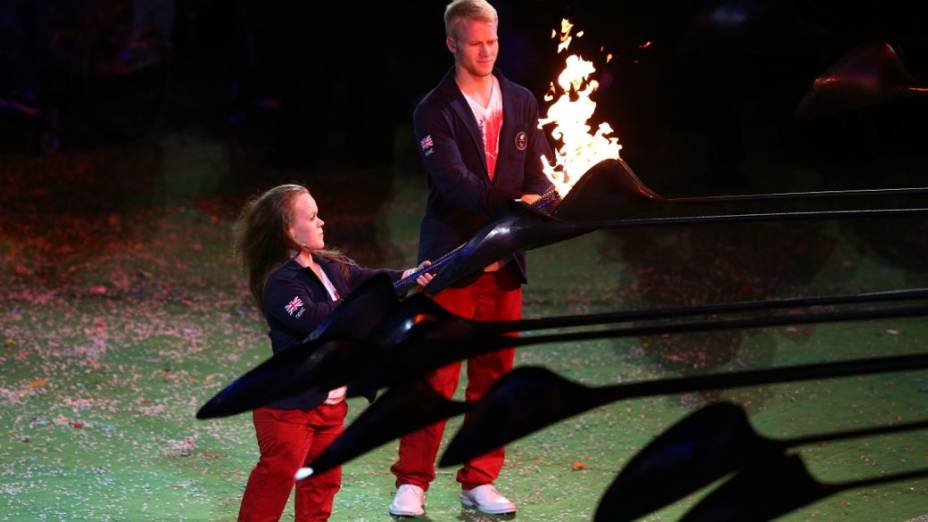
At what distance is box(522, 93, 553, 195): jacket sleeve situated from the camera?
452 centimetres

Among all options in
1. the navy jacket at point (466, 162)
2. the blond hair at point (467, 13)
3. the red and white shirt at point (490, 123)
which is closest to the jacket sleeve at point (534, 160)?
the navy jacket at point (466, 162)

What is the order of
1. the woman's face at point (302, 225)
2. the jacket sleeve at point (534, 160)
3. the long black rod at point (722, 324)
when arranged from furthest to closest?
the jacket sleeve at point (534, 160) < the woman's face at point (302, 225) < the long black rod at point (722, 324)

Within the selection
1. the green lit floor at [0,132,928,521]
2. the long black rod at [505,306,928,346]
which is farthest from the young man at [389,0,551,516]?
the long black rod at [505,306,928,346]

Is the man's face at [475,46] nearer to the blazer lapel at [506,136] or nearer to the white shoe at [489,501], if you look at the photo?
the blazer lapel at [506,136]

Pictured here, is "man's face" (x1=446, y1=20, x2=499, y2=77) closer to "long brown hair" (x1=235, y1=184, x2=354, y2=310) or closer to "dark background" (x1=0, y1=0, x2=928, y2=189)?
"long brown hair" (x1=235, y1=184, x2=354, y2=310)

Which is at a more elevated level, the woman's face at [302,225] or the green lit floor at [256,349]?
the woman's face at [302,225]

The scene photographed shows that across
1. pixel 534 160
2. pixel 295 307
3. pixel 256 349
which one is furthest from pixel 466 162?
pixel 256 349

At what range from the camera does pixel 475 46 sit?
14.2 ft

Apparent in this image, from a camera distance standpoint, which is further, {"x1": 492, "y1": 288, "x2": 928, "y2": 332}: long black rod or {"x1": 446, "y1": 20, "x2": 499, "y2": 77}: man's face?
{"x1": 446, "y1": 20, "x2": 499, "y2": 77}: man's face

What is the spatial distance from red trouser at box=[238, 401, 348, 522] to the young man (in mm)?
604

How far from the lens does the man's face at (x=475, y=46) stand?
429cm

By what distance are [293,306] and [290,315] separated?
3 cm

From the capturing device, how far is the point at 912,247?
29.1 ft

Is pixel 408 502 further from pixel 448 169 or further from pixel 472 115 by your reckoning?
pixel 472 115
